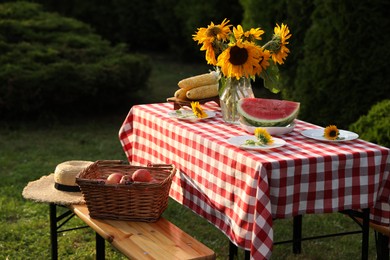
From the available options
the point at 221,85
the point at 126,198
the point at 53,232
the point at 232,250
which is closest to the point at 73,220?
the point at 53,232

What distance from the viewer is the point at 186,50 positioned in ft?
48.9

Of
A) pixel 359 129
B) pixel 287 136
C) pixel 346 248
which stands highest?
pixel 287 136

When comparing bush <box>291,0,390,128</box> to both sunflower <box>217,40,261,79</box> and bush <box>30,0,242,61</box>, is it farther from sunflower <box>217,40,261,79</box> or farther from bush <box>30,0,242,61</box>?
bush <box>30,0,242,61</box>

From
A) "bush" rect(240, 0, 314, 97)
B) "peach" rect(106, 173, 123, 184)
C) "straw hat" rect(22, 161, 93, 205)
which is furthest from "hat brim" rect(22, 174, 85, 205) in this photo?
"bush" rect(240, 0, 314, 97)

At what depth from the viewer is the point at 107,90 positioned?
10445 millimetres

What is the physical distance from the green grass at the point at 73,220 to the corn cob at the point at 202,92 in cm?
125

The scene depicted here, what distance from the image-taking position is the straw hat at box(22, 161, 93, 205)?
16.4 feet

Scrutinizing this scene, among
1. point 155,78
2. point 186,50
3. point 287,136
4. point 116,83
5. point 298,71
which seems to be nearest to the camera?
point 287,136

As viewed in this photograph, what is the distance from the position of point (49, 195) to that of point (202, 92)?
4.06 ft

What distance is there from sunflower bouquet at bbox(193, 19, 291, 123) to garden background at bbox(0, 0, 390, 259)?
154cm

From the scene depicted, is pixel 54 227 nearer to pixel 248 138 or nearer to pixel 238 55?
pixel 248 138

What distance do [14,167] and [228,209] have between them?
426 cm

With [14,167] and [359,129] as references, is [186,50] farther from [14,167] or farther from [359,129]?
[359,129]

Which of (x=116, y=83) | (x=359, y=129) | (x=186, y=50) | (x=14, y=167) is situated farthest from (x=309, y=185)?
(x=186, y=50)
